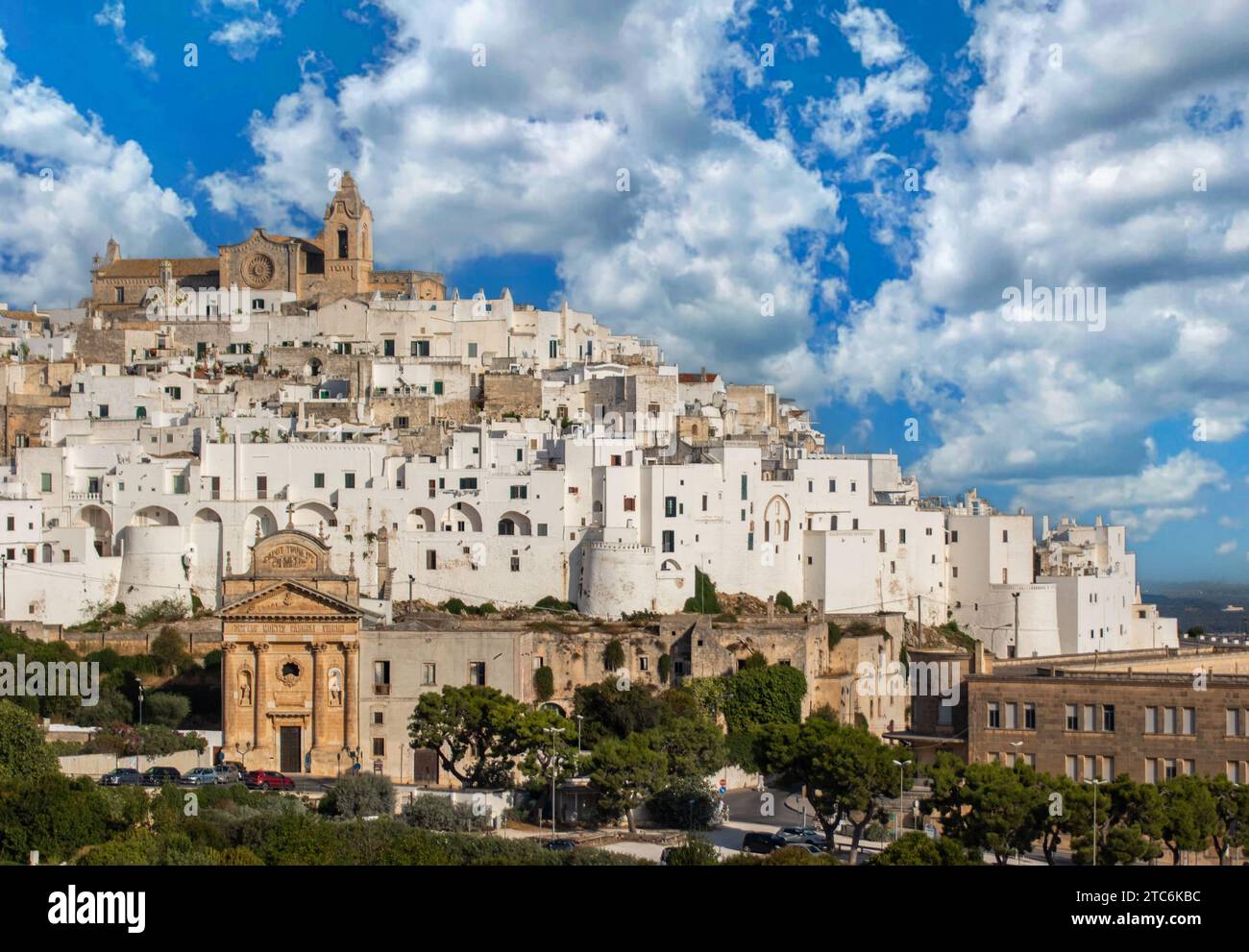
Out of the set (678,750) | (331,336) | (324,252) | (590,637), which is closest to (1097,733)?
(678,750)

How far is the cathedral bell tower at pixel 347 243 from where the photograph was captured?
94.9 meters

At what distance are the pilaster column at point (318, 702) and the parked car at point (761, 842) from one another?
14550 mm

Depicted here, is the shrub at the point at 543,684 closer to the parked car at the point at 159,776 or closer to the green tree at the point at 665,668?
the green tree at the point at 665,668

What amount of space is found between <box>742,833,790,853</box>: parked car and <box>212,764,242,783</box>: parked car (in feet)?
45.1

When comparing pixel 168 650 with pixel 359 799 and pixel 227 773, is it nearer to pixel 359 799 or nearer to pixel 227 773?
pixel 227 773

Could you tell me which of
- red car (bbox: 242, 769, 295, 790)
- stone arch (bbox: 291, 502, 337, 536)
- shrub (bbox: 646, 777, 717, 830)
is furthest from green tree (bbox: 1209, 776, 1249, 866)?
stone arch (bbox: 291, 502, 337, 536)

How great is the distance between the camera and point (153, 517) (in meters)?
68.4

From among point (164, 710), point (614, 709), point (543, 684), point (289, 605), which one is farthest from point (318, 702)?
point (614, 709)

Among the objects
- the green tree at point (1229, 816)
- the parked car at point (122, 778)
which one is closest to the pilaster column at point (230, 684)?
the parked car at point (122, 778)

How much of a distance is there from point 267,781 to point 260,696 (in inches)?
195

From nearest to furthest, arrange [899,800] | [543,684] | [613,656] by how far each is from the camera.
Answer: [899,800]
[543,684]
[613,656]

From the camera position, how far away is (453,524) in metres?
68.0

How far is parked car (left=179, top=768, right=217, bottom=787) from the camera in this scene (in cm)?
4869
